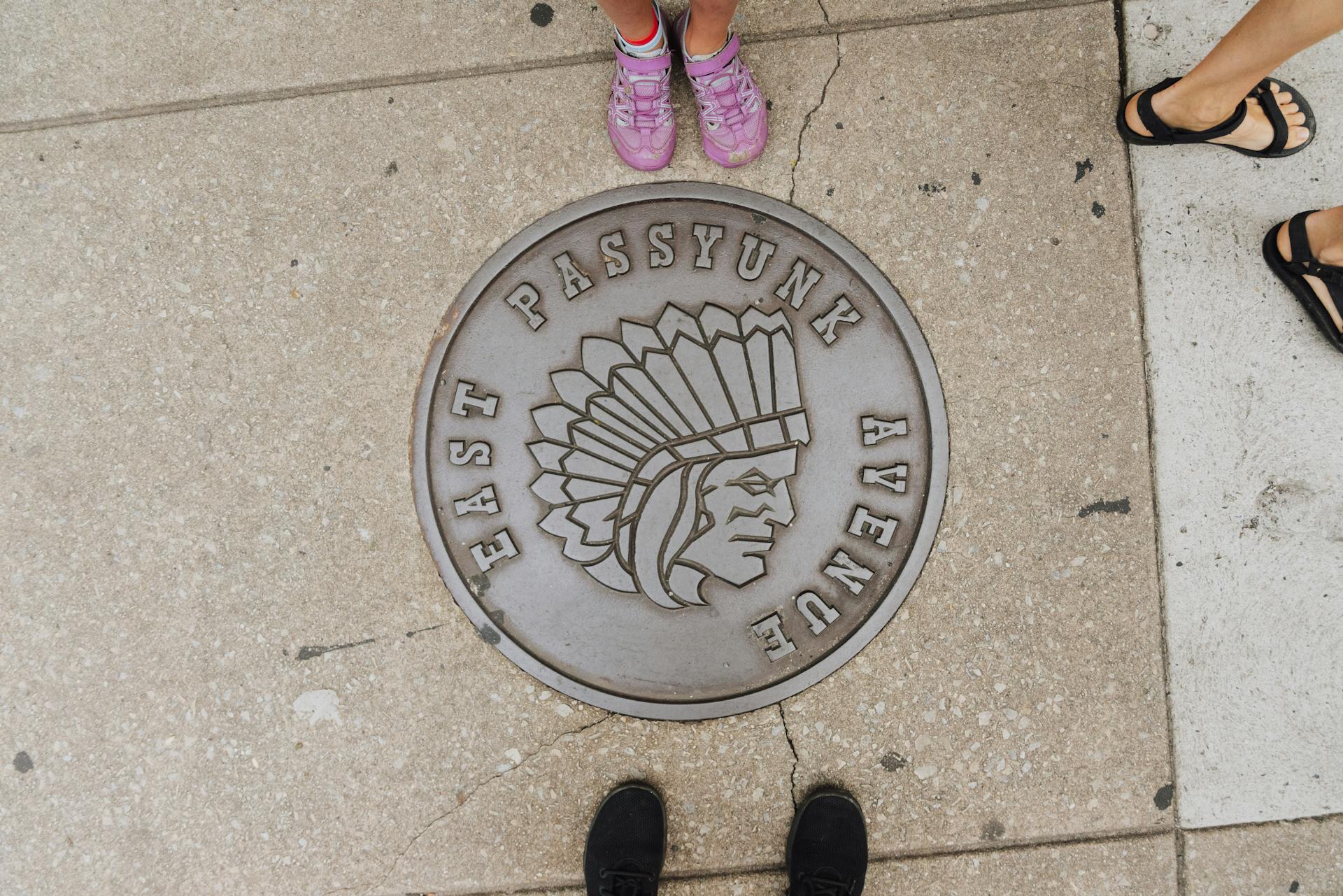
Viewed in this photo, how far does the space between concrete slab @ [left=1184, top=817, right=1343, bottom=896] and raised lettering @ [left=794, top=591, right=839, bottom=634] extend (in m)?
1.05

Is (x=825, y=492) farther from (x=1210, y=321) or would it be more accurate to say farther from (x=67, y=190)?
(x=67, y=190)

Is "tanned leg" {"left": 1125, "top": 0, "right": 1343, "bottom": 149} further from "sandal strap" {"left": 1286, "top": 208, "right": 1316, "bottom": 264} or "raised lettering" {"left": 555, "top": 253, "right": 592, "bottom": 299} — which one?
"raised lettering" {"left": 555, "top": 253, "right": 592, "bottom": 299}

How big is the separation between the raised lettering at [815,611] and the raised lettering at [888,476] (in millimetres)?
317

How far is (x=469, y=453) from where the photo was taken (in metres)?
1.83

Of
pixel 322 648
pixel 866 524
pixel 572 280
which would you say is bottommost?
pixel 322 648

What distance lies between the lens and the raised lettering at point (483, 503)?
1824mm

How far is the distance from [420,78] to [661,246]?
31.3 inches

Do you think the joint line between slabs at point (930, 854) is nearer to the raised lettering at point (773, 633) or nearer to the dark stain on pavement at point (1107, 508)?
the raised lettering at point (773, 633)

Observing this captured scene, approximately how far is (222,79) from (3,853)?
2.10 metres

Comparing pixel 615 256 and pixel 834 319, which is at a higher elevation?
pixel 615 256

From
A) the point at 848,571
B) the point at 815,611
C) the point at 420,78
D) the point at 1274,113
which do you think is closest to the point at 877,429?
the point at 848,571

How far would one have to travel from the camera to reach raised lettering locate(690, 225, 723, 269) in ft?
6.03

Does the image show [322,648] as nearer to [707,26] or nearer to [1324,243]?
[707,26]

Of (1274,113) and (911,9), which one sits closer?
(1274,113)
